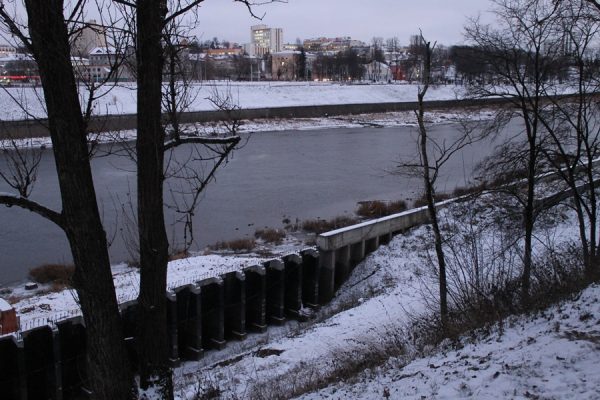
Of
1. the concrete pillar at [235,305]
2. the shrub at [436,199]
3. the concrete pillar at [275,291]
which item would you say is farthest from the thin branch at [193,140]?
the shrub at [436,199]

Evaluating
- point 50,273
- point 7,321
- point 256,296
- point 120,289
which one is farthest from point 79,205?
point 50,273

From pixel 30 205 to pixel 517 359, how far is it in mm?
3752

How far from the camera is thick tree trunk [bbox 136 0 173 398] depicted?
391 centimetres

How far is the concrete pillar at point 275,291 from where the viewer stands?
44.2ft

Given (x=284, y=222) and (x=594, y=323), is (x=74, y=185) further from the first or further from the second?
(x=284, y=222)

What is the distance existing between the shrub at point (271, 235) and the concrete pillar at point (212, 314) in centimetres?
531

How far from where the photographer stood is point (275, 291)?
13555 mm

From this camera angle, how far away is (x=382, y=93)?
72.6m

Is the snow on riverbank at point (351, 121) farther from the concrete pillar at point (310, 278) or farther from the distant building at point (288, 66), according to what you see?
the distant building at point (288, 66)

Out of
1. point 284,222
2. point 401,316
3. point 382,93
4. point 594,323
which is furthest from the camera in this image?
point 382,93

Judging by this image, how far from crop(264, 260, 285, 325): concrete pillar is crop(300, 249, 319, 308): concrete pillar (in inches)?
43.7

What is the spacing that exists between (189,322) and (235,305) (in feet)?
4.13

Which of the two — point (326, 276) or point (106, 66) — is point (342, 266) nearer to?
point (326, 276)

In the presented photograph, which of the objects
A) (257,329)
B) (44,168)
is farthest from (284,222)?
(44,168)
